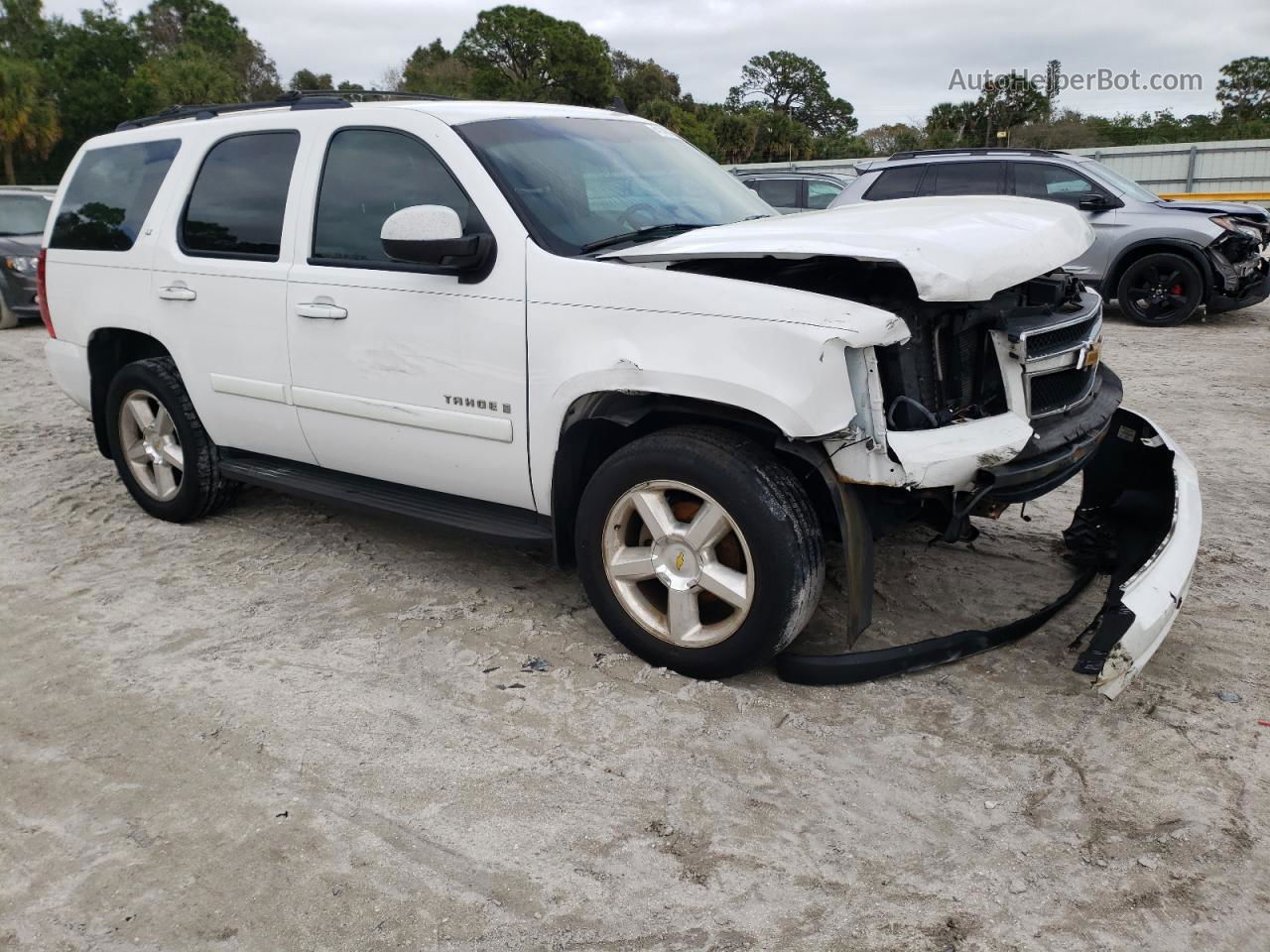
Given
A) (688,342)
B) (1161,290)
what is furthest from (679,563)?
(1161,290)

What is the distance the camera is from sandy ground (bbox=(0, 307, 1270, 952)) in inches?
95.3

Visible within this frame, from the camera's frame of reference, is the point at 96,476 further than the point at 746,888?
Yes

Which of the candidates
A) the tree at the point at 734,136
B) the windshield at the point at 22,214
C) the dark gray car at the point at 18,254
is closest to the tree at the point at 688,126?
the tree at the point at 734,136

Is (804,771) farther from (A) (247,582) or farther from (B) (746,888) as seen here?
(A) (247,582)

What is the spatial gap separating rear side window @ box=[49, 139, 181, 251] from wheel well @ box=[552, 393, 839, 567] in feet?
8.90

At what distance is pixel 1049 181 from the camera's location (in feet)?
34.7

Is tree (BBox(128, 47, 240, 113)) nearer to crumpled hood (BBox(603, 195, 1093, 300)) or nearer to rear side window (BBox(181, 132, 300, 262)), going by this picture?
rear side window (BBox(181, 132, 300, 262))

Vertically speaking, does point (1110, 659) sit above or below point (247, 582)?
above

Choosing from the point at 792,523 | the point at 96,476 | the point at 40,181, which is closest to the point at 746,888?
the point at 792,523

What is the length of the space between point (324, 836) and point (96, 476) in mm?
4241

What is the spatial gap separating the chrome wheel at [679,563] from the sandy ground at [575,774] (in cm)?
21

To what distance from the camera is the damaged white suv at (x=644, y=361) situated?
303cm

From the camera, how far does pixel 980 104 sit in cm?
3703

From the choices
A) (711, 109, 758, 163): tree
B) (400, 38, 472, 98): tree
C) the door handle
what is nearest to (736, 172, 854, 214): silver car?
the door handle
